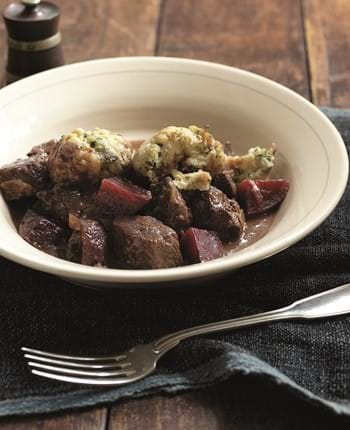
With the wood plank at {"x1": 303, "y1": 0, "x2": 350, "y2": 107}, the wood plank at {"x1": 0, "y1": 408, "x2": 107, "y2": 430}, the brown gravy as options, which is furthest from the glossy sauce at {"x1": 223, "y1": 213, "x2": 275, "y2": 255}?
the wood plank at {"x1": 303, "y1": 0, "x2": 350, "y2": 107}

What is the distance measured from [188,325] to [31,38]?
4.89ft

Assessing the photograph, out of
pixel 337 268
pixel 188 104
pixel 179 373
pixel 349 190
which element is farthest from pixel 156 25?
pixel 179 373

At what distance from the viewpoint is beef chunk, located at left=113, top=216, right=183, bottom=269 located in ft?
6.77

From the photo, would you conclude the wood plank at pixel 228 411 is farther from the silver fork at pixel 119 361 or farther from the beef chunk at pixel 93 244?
the beef chunk at pixel 93 244

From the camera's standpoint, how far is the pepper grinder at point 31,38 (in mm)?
2873

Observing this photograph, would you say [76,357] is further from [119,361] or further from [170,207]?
[170,207]

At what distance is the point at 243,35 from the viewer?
377 cm

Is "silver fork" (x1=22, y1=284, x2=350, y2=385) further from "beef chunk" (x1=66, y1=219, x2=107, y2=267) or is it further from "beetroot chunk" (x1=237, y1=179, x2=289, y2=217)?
"beetroot chunk" (x1=237, y1=179, x2=289, y2=217)

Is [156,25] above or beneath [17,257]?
beneath

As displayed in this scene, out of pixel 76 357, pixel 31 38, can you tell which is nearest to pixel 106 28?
pixel 31 38

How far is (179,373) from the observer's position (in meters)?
1.85

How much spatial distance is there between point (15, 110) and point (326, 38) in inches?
70.2

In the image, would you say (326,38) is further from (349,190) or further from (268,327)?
(268,327)

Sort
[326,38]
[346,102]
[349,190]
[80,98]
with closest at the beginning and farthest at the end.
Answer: [349,190] → [80,98] → [346,102] → [326,38]
